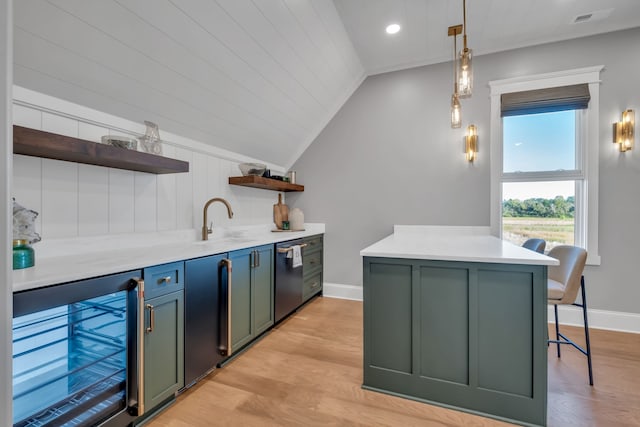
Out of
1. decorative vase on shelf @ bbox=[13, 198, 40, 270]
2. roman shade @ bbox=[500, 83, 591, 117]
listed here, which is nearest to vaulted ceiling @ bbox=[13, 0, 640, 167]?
roman shade @ bbox=[500, 83, 591, 117]

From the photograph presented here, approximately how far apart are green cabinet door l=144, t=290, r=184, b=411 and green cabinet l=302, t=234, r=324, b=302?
5.85 feet

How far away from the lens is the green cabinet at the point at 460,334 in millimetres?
1616

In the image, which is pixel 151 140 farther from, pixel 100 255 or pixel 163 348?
pixel 163 348

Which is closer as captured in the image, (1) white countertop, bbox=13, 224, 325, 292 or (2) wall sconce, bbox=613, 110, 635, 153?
(1) white countertop, bbox=13, 224, 325, 292

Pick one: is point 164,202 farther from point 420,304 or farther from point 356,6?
point 356,6

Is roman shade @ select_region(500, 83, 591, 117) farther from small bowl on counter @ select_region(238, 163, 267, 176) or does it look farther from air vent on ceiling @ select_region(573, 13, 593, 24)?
small bowl on counter @ select_region(238, 163, 267, 176)

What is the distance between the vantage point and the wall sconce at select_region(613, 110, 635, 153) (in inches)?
111

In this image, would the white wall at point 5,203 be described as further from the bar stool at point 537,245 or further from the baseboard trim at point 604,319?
the baseboard trim at point 604,319

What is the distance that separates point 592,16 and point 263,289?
3897 millimetres

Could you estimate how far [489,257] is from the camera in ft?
5.49

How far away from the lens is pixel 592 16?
2.72 m

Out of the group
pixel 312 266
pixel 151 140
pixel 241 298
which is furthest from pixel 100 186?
pixel 312 266

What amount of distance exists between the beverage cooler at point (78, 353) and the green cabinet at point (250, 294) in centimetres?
80

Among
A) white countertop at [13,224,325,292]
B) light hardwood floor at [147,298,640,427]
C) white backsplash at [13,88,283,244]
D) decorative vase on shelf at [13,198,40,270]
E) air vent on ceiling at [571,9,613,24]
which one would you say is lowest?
light hardwood floor at [147,298,640,427]
